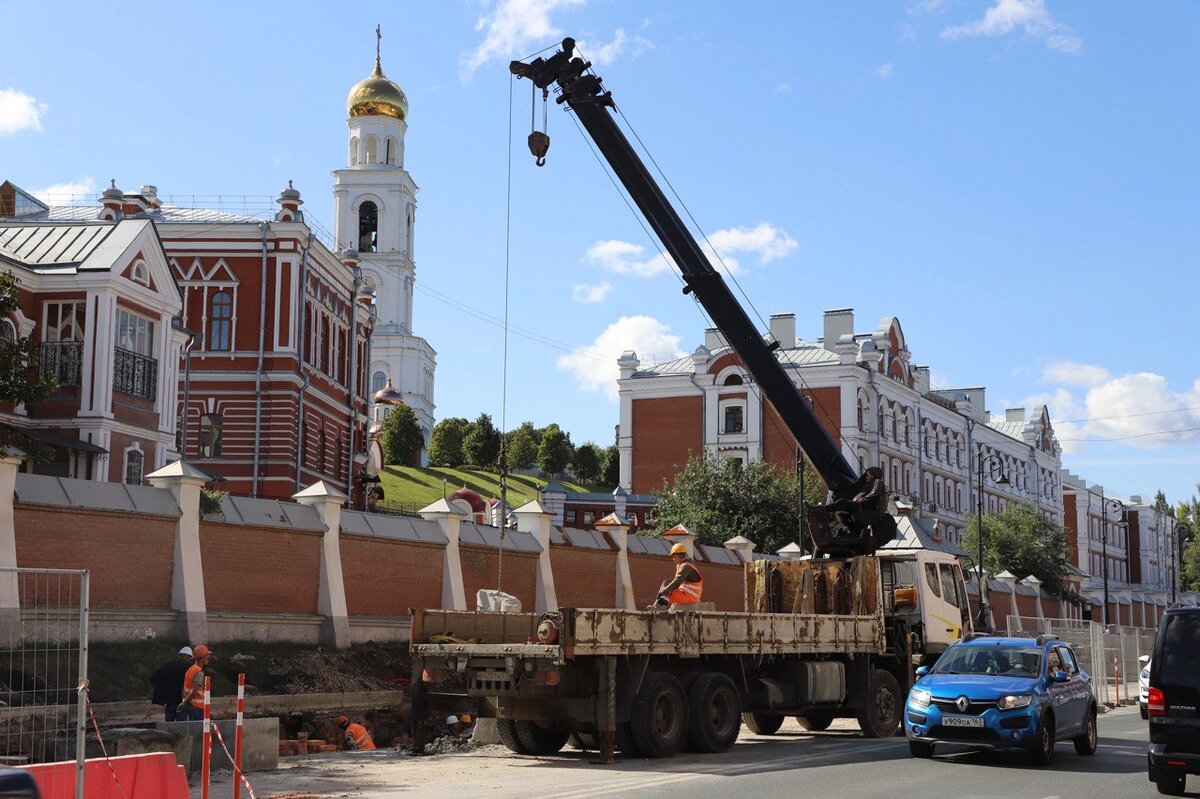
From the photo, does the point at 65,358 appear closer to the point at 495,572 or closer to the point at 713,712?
the point at 495,572

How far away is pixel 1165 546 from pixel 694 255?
119 metres

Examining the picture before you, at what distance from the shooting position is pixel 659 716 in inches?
648

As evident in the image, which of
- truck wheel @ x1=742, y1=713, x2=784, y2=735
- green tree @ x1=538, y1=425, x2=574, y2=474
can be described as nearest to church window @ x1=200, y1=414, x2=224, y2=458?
truck wheel @ x1=742, y1=713, x2=784, y2=735

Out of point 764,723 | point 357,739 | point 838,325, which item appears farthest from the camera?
point 838,325

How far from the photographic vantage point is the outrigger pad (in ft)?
75.2

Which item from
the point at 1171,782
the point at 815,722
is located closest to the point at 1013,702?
the point at 1171,782

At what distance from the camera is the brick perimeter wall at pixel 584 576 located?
3031cm

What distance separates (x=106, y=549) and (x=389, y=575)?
22.2ft

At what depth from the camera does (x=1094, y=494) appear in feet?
Answer: 363

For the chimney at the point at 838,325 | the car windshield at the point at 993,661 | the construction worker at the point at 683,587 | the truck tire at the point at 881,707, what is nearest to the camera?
the car windshield at the point at 993,661

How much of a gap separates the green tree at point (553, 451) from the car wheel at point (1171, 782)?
99339 mm

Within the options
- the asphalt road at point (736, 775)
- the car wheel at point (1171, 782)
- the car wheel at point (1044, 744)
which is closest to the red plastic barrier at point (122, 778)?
the asphalt road at point (736, 775)

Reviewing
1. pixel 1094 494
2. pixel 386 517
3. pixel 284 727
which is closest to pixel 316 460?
pixel 386 517

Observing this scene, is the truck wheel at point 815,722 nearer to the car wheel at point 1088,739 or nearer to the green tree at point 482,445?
the car wheel at point 1088,739
